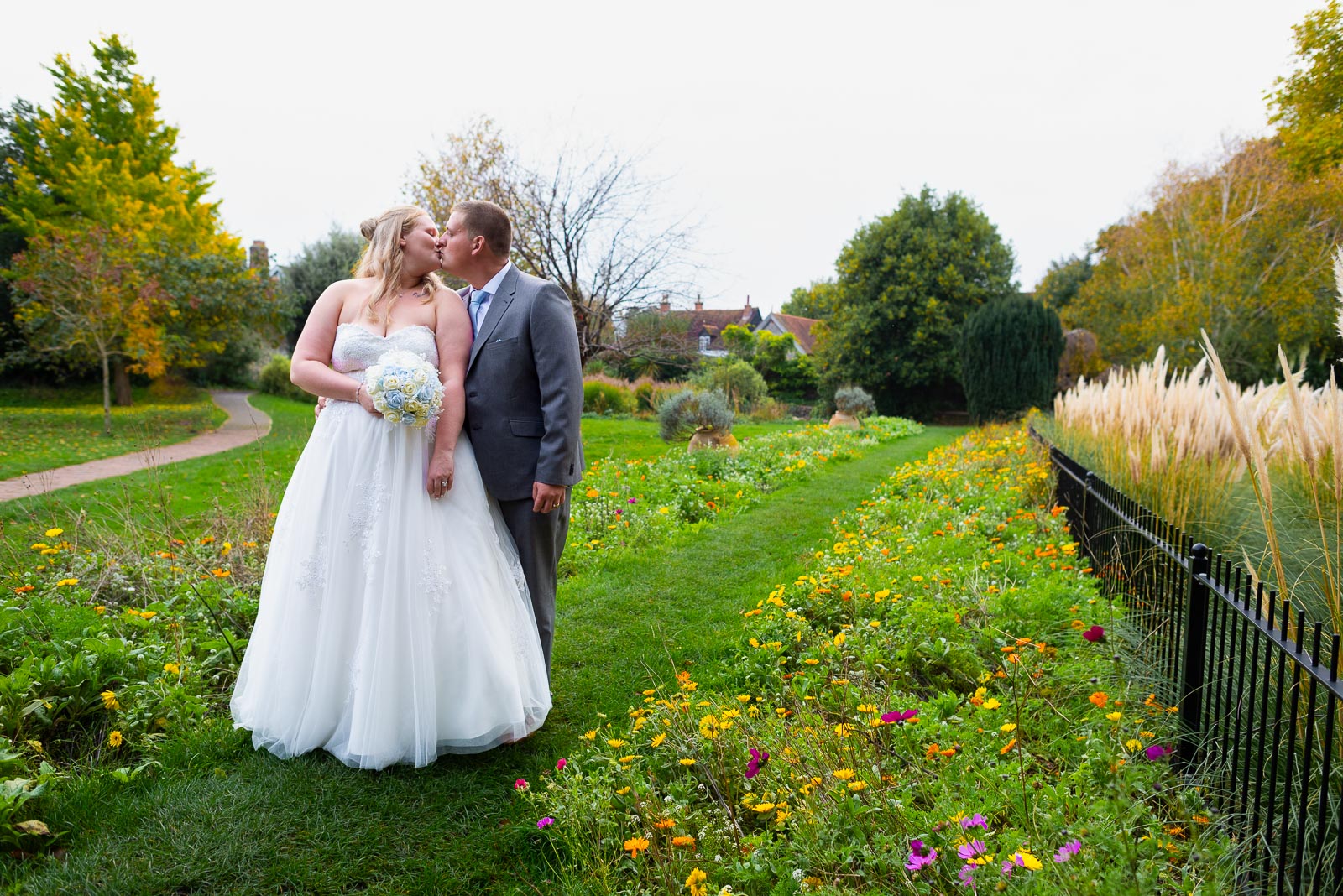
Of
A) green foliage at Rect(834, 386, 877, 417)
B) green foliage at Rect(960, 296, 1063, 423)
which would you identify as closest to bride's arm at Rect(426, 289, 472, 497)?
green foliage at Rect(834, 386, 877, 417)

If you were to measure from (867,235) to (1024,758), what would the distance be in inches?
989

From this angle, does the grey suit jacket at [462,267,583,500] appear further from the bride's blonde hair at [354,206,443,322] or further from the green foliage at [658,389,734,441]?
the green foliage at [658,389,734,441]

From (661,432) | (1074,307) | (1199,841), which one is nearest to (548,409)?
(1199,841)

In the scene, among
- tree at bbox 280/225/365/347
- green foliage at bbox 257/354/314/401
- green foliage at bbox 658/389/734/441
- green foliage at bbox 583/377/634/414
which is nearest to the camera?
green foliage at bbox 658/389/734/441

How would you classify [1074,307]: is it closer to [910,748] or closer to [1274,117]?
[1274,117]

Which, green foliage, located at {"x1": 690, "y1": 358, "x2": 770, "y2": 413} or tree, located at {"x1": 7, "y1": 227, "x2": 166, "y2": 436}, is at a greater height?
tree, located at {"x1": 7, "y1": 227, "x2": 166, "y2": 436}

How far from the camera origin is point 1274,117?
12.5 meters

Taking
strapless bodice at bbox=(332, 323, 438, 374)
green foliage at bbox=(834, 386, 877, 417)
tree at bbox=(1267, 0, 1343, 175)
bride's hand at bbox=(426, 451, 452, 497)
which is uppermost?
tree at bbox=(1267, 0, 1343, 175)

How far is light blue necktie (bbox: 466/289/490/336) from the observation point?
3186 mm

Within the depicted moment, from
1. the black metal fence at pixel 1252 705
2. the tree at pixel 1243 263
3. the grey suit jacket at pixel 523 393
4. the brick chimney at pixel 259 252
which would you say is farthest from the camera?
the brick chimney at pixel 259 252

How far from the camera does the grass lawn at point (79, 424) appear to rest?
1073 centimetres

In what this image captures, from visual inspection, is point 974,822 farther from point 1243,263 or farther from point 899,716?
point 1243,263

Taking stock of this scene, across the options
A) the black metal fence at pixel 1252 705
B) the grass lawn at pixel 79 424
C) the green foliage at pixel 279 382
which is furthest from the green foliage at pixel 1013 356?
the green foliage at pixel 279 382

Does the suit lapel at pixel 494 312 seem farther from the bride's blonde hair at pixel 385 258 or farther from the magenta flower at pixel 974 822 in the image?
the magenta flower at pixel 974 822
